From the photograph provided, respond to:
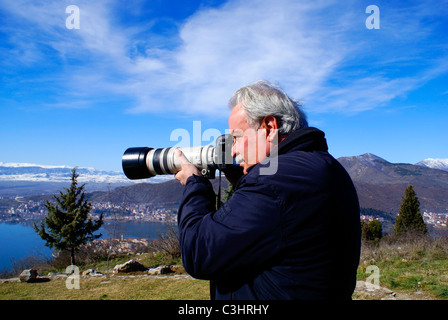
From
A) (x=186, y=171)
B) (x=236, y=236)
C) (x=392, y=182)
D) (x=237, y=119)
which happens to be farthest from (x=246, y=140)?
(x=392, y=182)

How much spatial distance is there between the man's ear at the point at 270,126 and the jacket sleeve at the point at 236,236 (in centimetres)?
32

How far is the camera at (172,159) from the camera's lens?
74.8 inches

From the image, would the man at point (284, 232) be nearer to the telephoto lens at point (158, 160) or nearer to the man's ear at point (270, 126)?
the man's ear at point (270, 126)

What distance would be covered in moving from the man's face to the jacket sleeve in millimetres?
266

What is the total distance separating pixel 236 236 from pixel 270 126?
1.90 ft

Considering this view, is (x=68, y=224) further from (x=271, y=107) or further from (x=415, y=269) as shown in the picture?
(x=271, y=107)

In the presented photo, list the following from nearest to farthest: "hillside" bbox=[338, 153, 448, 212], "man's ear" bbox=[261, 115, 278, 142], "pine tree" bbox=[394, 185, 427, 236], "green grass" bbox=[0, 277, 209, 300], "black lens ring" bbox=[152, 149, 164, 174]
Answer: "man's ear" bbox=[261, 115, 278, 142] → "black lens ring" bbox=[152, 149, 164, 174] → "green grass" bbox=[0, 277, 209, 300] → "pine tree" bbox=[394, 185, 427, 236] → "hillside" bbox=[338, 153, 448, 212]

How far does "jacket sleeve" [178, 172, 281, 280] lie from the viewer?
1.12m

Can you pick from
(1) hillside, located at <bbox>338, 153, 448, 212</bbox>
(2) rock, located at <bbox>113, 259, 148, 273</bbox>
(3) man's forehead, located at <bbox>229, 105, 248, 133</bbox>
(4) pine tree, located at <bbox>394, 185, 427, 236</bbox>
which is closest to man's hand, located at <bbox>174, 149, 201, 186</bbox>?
(3) man's forehead, located at <bbox>229, 105, 248, 133</bbox>

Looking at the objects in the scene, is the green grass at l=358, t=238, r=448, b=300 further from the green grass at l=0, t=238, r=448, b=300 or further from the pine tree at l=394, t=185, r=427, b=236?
the pine tree at l=394, t=185, r=427, b=236

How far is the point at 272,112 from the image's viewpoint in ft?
4.71

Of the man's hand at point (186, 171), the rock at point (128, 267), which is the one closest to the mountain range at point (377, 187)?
the rock at point (128, 267)

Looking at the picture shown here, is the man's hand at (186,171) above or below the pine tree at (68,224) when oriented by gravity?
above

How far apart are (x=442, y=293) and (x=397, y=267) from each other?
3.77m
